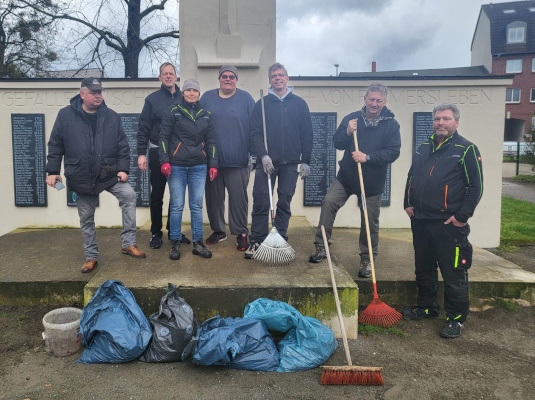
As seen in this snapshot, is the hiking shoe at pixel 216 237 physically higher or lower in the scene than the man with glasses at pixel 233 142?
lower

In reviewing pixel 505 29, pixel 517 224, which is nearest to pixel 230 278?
pixel 517 224

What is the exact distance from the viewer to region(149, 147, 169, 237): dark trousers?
4.82 meters

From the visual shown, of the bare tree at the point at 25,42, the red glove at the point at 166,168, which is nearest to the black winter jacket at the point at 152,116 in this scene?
the red glove at the point at 166,168

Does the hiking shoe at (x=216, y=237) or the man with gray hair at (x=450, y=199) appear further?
the hiking shoe at (x=216, y=237)

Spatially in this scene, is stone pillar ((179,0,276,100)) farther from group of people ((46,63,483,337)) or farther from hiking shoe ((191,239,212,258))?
hiking shoe ((191,239,212,258))

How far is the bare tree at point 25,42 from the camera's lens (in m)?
15.5

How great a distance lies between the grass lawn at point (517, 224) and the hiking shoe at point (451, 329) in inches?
141

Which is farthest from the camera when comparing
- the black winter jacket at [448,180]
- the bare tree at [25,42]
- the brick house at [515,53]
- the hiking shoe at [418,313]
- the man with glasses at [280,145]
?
the brick house at [515,53]

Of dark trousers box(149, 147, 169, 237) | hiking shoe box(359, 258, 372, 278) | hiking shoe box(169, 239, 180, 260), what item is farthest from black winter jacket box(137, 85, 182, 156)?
hiking shoe box(359, 258, 372, 278)

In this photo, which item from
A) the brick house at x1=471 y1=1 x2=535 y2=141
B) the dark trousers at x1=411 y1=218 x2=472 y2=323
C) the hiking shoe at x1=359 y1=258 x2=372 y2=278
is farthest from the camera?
the brick house at x1=471 y1=1 x2=535 y2=141

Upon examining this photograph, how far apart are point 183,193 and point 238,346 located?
1.85 m

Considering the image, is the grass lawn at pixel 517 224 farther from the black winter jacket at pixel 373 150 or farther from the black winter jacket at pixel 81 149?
the black winter jacket at pixel 81 149

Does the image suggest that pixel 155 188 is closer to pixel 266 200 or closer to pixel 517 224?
pixel 266 200

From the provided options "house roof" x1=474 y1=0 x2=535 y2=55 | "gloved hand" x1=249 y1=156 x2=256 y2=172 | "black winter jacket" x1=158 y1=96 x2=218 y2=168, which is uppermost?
"house roof" x1=474 y1=0 x2=535 y2=55
